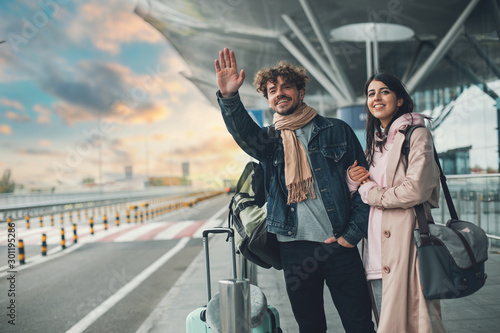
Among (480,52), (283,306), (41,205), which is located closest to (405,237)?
(283,306)

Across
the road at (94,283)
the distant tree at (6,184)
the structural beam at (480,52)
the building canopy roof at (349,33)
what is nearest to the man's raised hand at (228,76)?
the road at (94,283)

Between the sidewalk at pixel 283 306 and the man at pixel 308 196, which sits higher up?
the man at pixel 308 196

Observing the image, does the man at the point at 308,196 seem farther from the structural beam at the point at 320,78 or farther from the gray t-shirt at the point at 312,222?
the structural beam at the point at 320,78

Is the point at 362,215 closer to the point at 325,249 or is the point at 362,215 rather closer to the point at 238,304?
the point at 325,249

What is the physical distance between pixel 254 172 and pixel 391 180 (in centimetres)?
80

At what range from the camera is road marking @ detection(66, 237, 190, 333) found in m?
4.45

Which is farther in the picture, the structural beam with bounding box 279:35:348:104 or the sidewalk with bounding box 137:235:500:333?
the structural beam with bounding box 279:35:348:104

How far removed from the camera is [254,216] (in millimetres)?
2490

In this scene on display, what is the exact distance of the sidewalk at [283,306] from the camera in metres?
3.70

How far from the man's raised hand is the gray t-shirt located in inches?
22.9

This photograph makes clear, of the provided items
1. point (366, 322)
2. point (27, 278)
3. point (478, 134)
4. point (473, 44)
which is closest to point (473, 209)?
point (366, 322)

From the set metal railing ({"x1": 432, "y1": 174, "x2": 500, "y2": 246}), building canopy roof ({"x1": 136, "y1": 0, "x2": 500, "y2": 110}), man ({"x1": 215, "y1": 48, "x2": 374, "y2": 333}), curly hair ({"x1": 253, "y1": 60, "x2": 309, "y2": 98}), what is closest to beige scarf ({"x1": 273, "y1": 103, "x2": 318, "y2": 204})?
man ({"x1": 215, "y1": 48, "x2": 374, "y2": 333})

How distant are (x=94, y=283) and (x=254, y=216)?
472cm

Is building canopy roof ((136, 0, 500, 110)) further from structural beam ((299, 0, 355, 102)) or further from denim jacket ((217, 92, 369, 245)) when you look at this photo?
denim jacket ((217, 92, 369, 245))
